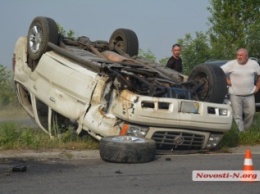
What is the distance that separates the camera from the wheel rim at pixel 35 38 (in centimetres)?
930

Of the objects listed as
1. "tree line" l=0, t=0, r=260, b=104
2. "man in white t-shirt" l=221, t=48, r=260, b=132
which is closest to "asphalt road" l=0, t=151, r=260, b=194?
"man in white t-shirt" l=221, t=48, r=260, b=132

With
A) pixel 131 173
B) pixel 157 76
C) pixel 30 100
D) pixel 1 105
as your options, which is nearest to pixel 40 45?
pixel 30 100

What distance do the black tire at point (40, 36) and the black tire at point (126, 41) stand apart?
1.23 m

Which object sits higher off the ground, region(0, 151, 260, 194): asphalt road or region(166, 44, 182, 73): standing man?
region(166, 44, 182, 73): standing man

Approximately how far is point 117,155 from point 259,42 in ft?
46.9

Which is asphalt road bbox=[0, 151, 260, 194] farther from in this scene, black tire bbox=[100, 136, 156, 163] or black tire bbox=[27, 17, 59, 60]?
black tire bbox=[27, 17, 59, 60]

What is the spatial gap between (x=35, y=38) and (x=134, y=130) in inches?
109

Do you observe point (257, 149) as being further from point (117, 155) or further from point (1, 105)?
point (1, 105)

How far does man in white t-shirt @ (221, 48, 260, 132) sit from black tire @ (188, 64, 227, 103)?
1.52 m

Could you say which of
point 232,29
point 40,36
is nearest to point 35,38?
point 40,36

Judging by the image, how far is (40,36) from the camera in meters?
9.27

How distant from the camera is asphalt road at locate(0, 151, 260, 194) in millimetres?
5613

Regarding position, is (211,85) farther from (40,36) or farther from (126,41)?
(40,36)

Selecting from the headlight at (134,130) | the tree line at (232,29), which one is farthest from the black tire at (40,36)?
the tree line at (232,29)
